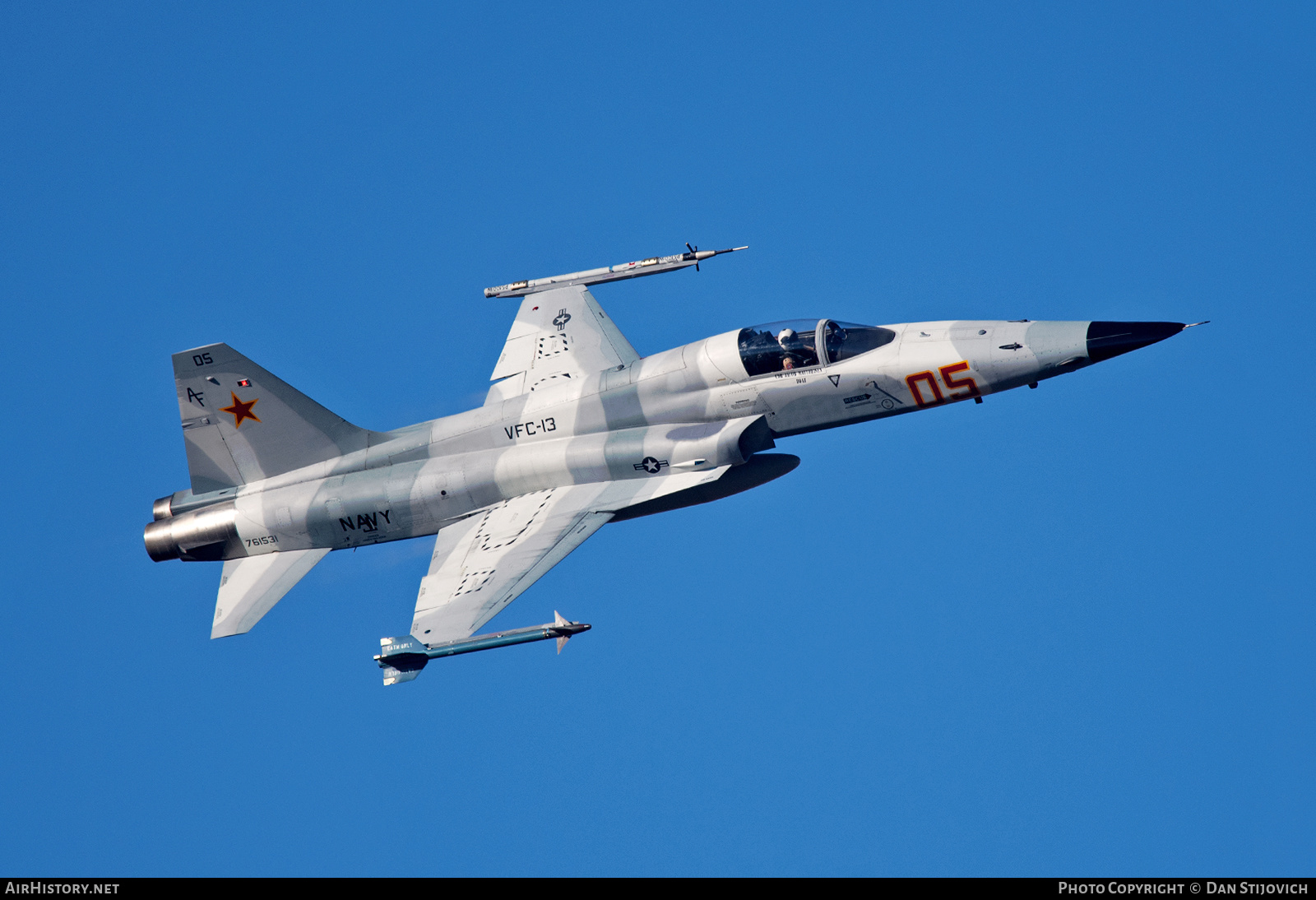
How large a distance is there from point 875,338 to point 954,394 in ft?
5.17

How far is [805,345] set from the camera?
2539 cm

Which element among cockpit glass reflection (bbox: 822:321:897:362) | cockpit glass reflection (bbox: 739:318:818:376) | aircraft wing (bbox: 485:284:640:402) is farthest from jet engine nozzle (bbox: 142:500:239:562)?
cockpit glass reflection (bbox: 822:321:897:362)

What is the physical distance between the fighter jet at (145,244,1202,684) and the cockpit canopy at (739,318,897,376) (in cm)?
3

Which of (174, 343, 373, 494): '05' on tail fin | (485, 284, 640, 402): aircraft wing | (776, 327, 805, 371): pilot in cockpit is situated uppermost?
(485, 284, 640, 402): aircraft wing

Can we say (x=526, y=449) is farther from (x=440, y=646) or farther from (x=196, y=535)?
(x=196, y=535)

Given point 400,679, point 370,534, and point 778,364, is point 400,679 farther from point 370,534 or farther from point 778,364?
point 778,364

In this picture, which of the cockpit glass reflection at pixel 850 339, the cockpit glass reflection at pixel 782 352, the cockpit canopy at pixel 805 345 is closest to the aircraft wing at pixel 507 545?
the cockpit glass reflection at pixel 782 352

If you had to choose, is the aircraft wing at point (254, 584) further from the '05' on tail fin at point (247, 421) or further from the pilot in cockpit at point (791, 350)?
the pilot in cockpit at point (791, 350)

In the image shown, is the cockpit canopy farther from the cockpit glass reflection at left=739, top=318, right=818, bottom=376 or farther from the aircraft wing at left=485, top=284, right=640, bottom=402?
A: the aircraft wing at left=485, top=284, right=640, bottom=402

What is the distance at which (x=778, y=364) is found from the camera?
2539cm

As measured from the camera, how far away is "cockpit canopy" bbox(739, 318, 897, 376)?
25.4 meters

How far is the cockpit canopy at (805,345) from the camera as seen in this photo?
2537cm
